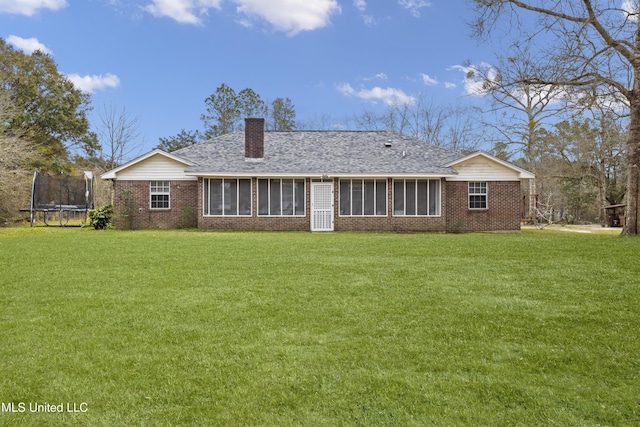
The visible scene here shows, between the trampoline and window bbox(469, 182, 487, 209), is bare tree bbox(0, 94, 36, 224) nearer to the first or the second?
the trampoline

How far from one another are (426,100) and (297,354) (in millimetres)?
34419

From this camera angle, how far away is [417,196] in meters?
19.3

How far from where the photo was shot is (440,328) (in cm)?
434

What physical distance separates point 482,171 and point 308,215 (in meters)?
7.79

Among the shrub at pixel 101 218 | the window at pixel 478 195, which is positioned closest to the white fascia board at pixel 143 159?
the shrub at pixel 101 218

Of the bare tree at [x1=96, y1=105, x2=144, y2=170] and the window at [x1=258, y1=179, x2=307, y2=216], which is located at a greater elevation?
the bare tree at [x1=96, y1=105, x2=144, y2=170]

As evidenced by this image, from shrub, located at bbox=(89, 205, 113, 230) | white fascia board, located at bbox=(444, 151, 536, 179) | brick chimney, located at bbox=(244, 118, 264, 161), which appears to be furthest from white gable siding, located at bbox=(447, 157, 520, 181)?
shrub, located at bbox=(89, 205, 113, 230)

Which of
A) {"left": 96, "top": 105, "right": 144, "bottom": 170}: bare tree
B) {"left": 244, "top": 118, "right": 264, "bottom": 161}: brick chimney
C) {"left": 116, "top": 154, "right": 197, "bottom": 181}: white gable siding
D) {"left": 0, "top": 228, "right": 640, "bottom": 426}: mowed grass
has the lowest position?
{"left": 0, "top": 228, "right": 640, "bottom": 426}: mowed grass

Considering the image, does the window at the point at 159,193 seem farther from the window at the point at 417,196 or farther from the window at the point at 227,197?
the window at the point at 417,196

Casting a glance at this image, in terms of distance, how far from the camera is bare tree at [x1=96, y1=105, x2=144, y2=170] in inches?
1281

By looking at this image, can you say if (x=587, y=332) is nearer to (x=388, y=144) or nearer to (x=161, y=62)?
(x=388, y=144)

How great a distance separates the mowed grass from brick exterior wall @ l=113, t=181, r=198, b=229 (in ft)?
39.1

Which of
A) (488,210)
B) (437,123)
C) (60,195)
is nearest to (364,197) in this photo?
(488,210)

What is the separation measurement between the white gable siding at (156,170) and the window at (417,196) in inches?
350
